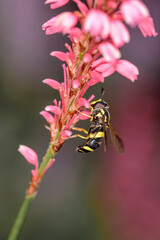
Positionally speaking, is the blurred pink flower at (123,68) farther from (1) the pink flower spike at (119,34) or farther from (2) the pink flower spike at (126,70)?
(1) the pink flower spike at (119,34)

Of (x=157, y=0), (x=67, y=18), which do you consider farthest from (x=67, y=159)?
(x=67, y=18)

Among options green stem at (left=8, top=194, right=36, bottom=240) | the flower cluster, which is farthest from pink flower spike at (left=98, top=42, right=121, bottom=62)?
green stem at (left=8, top=194, right=36, bottom=240)

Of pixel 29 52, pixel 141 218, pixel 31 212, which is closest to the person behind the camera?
pixel 141 218

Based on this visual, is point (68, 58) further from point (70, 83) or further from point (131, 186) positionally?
point (131, 186)

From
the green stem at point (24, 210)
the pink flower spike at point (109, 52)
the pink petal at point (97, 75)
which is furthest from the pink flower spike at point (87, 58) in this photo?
the green stem at point (24, 210)

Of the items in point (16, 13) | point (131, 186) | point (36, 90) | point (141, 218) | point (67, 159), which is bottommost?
point (141, 218)
